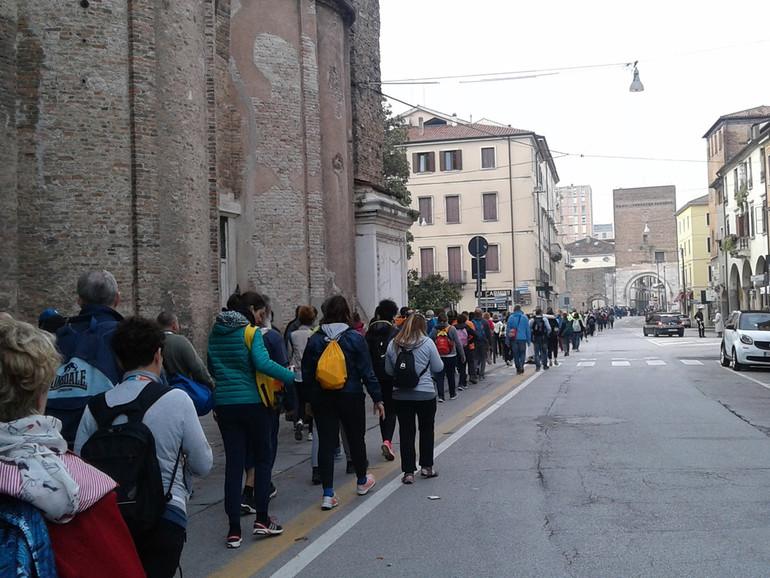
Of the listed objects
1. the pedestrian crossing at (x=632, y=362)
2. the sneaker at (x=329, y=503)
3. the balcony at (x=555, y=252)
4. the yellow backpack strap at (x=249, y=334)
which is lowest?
the pedestrian crossing at (x=632, y=362)

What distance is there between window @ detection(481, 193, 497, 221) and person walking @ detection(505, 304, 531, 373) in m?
41.3

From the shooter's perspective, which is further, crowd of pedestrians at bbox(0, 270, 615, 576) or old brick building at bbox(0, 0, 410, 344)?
old brick building at bbox(0, 0, 410, 344)

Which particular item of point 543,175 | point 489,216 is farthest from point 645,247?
point 489,216

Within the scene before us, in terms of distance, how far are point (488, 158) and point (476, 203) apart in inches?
130

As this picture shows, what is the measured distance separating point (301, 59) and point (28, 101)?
876 centimetres

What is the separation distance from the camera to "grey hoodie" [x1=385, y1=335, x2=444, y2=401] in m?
8.96

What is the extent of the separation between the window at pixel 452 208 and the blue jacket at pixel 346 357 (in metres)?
58.0

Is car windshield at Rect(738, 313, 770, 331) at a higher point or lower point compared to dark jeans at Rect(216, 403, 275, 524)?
higher

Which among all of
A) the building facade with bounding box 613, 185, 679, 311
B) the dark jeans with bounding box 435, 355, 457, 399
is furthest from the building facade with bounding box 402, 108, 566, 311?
the building facade with bounding box 613, 185, 679, 311

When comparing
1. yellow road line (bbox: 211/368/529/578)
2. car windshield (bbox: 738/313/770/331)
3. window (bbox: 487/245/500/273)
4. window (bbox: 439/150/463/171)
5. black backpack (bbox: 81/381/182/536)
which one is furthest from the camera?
window (bbox: 439/150/463/171)

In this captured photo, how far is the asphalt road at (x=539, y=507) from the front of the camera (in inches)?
232

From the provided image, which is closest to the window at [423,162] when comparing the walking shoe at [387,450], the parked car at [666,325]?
the parked car at [666,325]

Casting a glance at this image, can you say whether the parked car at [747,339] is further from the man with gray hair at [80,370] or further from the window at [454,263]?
the window at [454,263]

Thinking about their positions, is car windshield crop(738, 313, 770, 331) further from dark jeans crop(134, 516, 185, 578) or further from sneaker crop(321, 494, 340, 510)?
dark jeans crop(134, 516, 185, 578)
